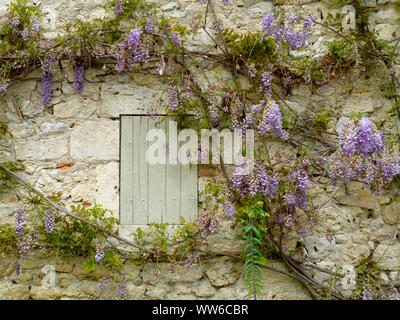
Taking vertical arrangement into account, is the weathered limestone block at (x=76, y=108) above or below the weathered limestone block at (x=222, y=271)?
above

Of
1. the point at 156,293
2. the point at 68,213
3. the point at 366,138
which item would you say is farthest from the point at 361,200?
the point at 68,213

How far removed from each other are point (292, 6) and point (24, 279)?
2.95m

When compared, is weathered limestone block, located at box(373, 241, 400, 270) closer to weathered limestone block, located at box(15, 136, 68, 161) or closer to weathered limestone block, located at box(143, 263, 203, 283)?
weathered limestone block, located at box(143, 263, 203, 283)

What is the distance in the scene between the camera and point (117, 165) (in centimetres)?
303

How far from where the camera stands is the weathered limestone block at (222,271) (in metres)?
2.94

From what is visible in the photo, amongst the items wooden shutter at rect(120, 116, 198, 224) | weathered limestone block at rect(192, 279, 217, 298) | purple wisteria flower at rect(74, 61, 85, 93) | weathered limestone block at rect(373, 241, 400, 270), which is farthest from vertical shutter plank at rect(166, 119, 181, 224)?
weathered limestone block at rect(373, 241, 400, 270)

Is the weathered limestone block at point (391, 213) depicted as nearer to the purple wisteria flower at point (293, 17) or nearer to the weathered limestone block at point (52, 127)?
the purple wisteria flower at point (293, 17)

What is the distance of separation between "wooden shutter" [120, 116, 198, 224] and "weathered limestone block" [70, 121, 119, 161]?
2.8 inches

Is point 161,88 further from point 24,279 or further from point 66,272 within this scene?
point 24,279

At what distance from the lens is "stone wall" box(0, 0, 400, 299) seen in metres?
2.95

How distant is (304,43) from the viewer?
2885 mm

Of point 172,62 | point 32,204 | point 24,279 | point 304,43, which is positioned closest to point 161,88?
point 172,62

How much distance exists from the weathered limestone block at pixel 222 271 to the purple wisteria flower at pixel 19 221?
1425 mm

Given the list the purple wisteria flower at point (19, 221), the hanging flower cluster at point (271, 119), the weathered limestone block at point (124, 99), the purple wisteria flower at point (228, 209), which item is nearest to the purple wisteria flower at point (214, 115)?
the hanging flower cluster at point (271, 119)
